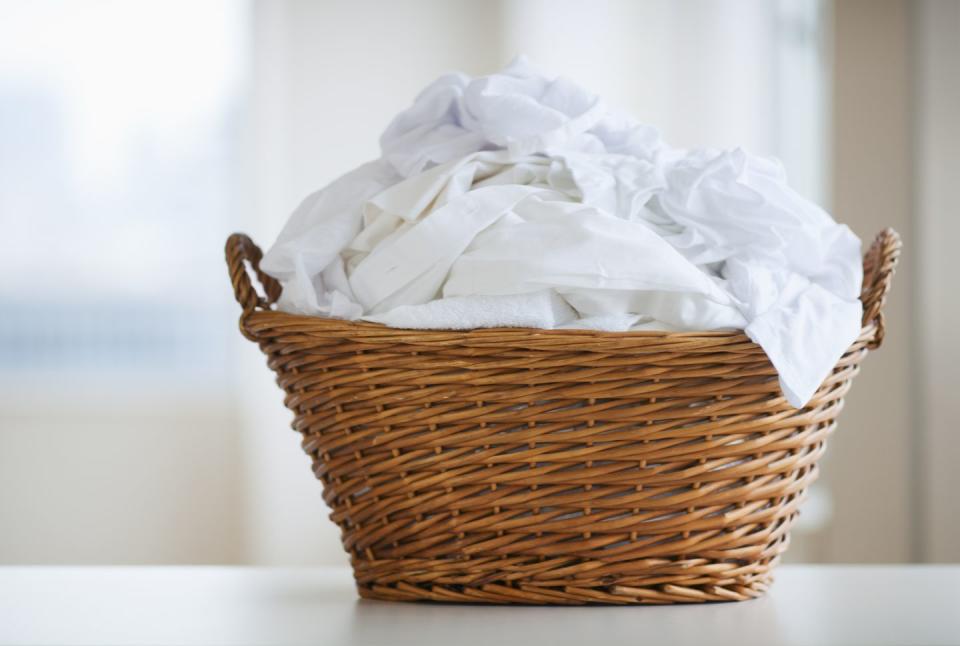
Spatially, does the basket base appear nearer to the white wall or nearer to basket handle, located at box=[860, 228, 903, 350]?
basket handle, located at box=[860, 228, 903, 350]

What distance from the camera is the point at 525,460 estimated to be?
1.59ft

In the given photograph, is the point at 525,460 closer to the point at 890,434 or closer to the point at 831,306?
the point at 831,306

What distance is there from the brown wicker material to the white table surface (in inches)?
0.9

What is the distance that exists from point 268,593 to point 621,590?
0.77 feet

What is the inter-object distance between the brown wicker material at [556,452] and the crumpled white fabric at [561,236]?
0.07 ft

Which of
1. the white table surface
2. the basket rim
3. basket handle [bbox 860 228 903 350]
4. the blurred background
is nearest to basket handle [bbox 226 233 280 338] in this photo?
the basket rim

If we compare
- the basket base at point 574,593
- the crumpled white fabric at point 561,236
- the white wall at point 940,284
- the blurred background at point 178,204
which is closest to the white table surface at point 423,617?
the basket base at point 574,593

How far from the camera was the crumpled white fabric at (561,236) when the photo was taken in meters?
0.48

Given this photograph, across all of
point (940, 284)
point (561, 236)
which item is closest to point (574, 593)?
point (561, 236)

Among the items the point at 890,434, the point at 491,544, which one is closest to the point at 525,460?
the point at 491,544

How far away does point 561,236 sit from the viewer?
493 millimetres

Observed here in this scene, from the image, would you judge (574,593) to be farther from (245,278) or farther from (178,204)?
(178,204)

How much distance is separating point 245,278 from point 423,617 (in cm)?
23

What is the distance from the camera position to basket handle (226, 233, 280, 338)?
1.83 feet
